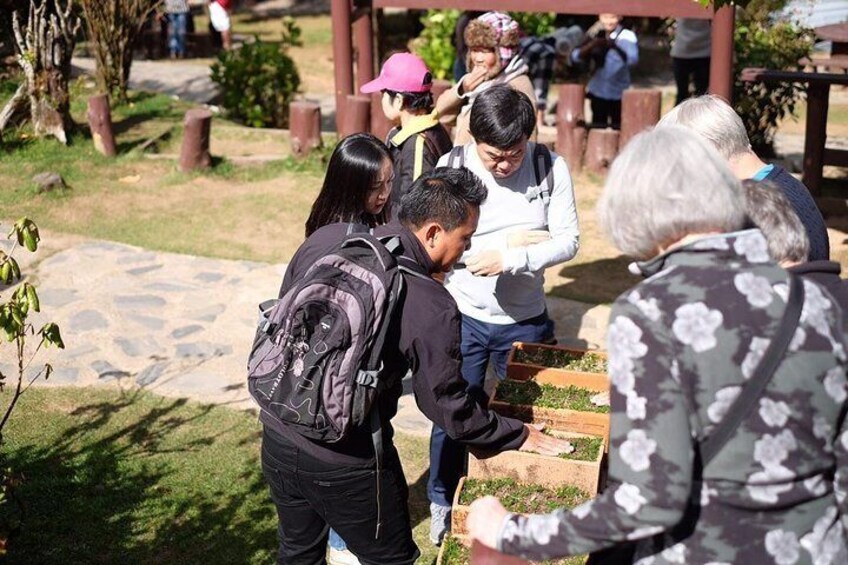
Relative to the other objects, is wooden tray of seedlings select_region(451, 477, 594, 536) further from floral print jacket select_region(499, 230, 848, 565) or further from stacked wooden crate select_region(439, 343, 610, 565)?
floral print jacket select_region(499, 230, 848, 565)

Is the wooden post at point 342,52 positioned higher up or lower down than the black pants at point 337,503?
higher up

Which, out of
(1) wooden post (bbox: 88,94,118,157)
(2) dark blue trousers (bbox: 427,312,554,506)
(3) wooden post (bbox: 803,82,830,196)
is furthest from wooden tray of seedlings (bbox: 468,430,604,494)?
(1) wooden post (bbox: 88,94,118,157)

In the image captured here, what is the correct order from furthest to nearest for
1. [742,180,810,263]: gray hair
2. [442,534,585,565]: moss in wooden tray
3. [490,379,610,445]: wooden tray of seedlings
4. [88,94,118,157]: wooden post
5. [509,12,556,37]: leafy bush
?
[509,12,556,37]: leafy bush → [88,94,118,157]: wooden post → [490,379,610,445]: wooden tray of seedlings → [442,534,585,565]: moss in wooden tray → [742,180,810,263]: gray hair

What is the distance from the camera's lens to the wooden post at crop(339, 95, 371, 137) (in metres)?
9.77

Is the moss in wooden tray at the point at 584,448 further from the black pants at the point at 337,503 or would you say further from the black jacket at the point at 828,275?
the black jacket at the point at 828,275

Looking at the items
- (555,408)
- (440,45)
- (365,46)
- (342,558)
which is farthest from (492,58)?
(440,45)

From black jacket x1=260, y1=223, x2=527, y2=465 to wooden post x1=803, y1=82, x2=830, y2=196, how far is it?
6538 mm

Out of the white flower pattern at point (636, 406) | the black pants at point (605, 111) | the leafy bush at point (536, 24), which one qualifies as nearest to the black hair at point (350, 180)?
the white flower pattern at point (636, 406)

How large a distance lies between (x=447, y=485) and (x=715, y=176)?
2.62 metres

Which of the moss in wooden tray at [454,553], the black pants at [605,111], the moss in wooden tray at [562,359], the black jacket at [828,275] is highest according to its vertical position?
the black jacket at [828,275]

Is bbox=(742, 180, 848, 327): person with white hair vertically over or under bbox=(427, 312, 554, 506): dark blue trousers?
over

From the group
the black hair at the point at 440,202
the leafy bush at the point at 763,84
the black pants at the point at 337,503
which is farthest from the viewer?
the leafy bush at the point at 763,84

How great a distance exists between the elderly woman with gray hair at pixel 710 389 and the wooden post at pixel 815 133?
7.30 metres

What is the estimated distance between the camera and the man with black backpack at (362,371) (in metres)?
3.13
